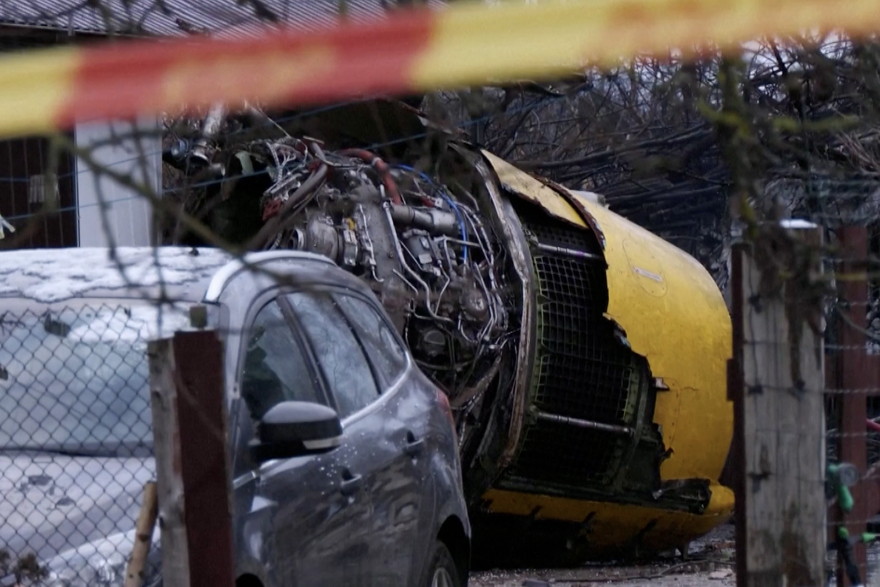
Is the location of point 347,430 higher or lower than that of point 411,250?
lower

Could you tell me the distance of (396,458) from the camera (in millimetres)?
4816

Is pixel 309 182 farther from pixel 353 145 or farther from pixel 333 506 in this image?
pixel 333 506

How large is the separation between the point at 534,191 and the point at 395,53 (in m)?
5.39

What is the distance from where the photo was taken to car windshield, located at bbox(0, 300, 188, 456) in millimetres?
4035

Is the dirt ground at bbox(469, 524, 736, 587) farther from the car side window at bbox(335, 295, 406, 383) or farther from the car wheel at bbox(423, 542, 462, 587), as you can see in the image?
the car side window at bbox(335, 295, 406, 383)

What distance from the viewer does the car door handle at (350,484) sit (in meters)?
4.35

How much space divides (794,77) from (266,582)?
80.8 inches

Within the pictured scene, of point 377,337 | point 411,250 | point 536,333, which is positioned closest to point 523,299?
point 536,333

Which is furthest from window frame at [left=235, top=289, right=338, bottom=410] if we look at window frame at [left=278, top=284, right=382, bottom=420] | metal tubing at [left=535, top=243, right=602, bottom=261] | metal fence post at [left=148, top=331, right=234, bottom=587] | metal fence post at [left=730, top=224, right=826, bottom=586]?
metal tubing at [left=535, top=243, right=602, bottom=261]

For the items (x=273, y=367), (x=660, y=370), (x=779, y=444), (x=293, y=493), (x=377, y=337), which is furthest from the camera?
(x=660, y=370)

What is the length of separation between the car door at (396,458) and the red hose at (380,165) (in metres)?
1.34

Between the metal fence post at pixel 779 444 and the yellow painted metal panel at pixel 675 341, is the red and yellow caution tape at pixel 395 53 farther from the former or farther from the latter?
the yellow painted metal panel at pixel 675 341

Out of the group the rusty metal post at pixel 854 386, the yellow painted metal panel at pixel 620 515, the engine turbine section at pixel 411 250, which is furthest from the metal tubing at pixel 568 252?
the rusty metal post at pixel 854 386

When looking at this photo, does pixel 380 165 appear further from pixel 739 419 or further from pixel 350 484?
pixel 739 419
